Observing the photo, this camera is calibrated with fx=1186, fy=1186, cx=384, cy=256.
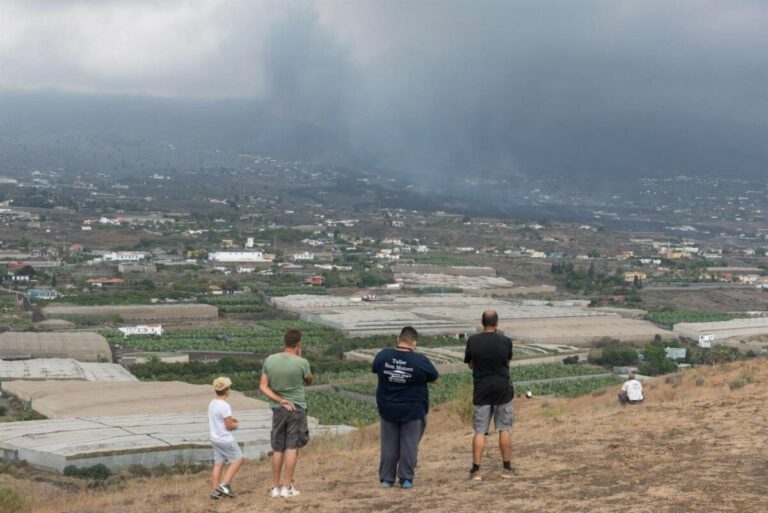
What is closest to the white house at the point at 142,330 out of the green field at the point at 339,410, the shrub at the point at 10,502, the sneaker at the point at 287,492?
the green field at the point at 339,410

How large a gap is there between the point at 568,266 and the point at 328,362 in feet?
189

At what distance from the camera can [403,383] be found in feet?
33.4

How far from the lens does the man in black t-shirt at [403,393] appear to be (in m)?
10.2

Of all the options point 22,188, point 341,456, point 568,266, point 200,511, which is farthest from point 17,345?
point 22,188

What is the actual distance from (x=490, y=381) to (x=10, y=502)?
5276 millimetres

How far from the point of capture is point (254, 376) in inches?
1656

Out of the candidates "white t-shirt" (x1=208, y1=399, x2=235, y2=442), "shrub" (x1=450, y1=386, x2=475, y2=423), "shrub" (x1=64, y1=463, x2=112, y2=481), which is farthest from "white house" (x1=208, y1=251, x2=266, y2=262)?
"white t-shirt" (x1=208, y1=399, x2=235, y2=442)

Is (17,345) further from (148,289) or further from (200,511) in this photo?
(200,511)

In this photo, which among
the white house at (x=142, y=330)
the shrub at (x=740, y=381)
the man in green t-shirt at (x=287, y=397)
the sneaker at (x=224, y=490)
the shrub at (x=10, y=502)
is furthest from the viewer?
the white house at (x=142, y=330)

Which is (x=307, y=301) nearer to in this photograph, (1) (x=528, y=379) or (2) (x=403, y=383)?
(1) (x=528, y=379)

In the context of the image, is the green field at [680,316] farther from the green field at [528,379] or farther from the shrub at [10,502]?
the shrub at [10,502]

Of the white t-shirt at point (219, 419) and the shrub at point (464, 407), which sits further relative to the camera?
the shrub at point (464, 407)

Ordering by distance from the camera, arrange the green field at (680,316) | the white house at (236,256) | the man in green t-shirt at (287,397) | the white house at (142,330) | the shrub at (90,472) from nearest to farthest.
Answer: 1. the man in green t-shirt at (287,397)
2. the shrub at (90,472)
3. the white house at (142,330)
4. the green field at (680,316)
5. the white house at (236,256)

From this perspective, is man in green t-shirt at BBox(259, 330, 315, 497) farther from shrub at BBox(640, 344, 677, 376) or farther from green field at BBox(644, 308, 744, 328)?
green field at BBox(644, 308, 744, 328)
